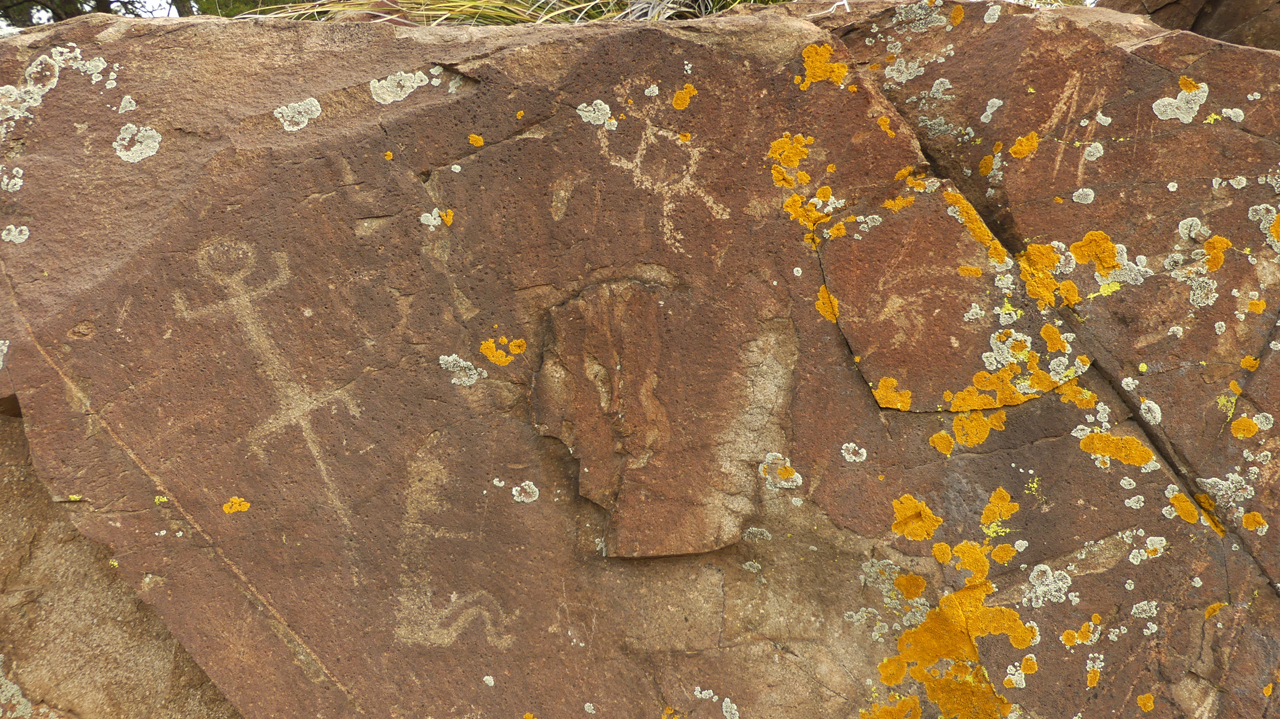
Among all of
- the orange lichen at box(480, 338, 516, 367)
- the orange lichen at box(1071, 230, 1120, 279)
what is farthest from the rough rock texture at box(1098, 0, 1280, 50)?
the orange lichen at box(480, 338, 516, 367)

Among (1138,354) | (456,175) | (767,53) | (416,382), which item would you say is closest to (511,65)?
(456,175)

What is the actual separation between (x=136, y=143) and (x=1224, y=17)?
15.0ft

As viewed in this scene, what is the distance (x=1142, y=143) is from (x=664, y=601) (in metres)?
2.07

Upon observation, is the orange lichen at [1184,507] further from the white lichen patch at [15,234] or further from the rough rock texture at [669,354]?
the white lichen patch at [15,234]

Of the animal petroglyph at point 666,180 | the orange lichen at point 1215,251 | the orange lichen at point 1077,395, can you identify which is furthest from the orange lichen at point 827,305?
the orange lichen at point 1215,251

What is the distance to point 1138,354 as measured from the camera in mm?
2320

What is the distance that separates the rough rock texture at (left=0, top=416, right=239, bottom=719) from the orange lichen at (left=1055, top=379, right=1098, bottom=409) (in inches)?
125

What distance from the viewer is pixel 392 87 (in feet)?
7.93

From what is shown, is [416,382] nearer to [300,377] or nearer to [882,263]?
[300,377]

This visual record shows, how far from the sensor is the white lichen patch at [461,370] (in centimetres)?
246

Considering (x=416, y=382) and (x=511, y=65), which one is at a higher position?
(x=511, y=65)

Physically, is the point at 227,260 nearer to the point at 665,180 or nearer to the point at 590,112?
the point at 590,112

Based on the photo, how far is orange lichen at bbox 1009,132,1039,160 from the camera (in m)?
2.33

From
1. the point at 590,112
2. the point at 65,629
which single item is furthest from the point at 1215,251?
the point at 65,629
